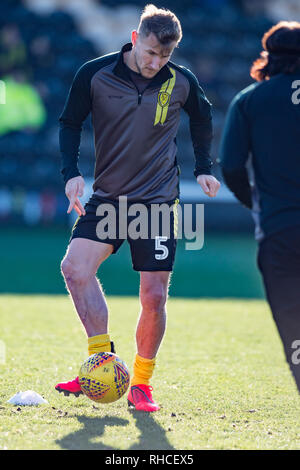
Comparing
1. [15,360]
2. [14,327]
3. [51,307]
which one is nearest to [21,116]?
[51,307]

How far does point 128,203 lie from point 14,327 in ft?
10.5

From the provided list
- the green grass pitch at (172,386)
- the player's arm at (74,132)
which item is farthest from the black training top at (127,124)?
the green grass pitch at (172,386)

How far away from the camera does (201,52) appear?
2133 cm

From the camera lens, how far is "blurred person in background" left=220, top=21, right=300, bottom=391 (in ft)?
10.8

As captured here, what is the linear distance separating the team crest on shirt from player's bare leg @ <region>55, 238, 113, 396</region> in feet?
2.85

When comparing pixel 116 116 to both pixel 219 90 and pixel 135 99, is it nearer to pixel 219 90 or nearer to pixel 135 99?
pixel 135 99

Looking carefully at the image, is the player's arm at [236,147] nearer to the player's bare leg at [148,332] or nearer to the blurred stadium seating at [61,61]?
the player's bare leg at [148,332]

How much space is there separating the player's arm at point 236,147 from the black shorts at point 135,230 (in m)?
1.11

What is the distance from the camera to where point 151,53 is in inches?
167

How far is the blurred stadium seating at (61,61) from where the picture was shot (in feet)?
64.2

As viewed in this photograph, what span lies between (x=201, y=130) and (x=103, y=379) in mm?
1604

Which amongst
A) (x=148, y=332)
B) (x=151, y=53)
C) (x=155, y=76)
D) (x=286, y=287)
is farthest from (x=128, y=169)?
(x=286, y=287)

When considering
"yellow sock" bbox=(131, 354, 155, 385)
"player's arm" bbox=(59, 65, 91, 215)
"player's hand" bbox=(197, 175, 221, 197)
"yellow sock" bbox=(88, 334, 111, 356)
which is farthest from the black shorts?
"yellow sock" bbox=(131, 354, 155, 385)

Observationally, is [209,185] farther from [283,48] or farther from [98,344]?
[283,48]
